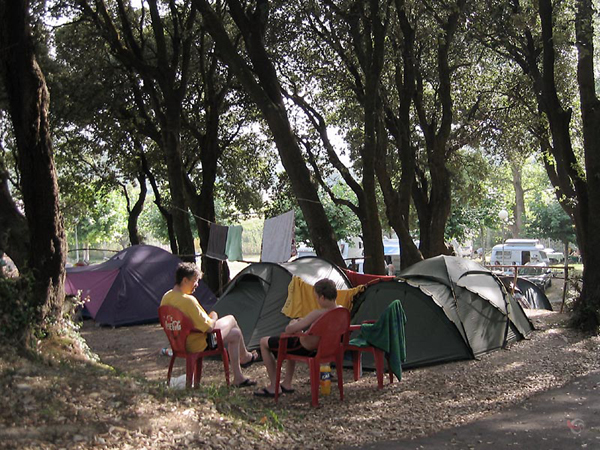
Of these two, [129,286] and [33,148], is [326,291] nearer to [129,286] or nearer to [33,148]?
[33,148]

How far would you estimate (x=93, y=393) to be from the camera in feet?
16.5

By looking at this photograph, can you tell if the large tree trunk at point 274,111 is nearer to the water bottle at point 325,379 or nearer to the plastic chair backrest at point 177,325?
the water bottle at point 325,379

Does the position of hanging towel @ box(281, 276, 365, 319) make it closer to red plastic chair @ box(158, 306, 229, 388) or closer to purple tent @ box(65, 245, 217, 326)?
red plastic chair @ box(158, 306, 229, 388)

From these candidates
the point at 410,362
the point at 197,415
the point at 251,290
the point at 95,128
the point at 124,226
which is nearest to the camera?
the point at 197,415

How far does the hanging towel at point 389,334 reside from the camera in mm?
7016

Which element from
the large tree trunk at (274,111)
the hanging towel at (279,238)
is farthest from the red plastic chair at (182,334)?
the hanging towel at (279,238)

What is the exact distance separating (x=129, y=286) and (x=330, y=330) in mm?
9199

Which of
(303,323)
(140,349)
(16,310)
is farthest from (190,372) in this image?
(140,349)

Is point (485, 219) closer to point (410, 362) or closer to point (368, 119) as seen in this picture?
point (368, 119)

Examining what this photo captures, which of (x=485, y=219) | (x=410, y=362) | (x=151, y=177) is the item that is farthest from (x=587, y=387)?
(x=485, y=219)

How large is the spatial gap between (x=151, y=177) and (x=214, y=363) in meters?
15.0

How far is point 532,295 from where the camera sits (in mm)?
17453

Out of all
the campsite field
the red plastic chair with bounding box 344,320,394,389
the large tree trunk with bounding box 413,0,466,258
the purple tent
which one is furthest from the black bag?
the large tree trunk with bounding box 413,0,466,258

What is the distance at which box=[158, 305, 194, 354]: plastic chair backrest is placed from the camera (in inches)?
256
